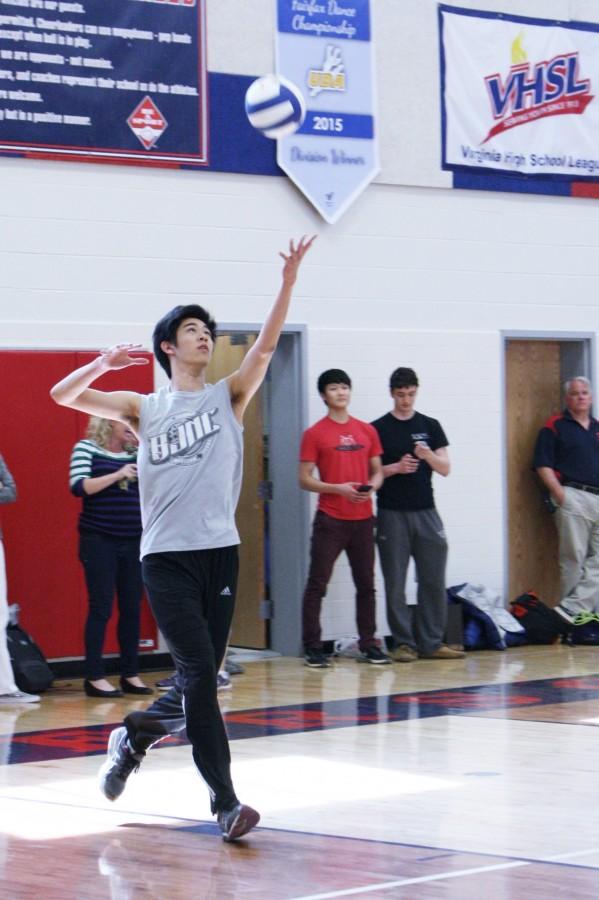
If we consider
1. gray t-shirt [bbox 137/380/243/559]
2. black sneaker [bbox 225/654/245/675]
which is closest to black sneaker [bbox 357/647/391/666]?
black sneaker [bbox 225/654/245/675]

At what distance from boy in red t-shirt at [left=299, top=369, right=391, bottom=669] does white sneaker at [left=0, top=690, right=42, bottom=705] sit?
220 cm

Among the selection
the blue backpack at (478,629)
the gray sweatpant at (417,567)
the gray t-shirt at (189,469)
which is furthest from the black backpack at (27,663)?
the gray t-shirt at (189,469)

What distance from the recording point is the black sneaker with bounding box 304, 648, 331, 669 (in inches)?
417

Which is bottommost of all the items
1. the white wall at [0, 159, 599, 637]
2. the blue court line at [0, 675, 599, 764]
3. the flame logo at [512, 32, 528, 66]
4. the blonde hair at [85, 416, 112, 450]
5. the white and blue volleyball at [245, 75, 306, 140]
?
the blue court line at [0, 675, 599, 764]

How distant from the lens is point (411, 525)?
36.1ft

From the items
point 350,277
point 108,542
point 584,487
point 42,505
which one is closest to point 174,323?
point 108,542

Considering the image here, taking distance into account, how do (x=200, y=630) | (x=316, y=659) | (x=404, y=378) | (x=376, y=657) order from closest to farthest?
1. (x=200, y=630)
2. (x=316, y=659)
3. (x=376, y=657)
4. (x=404, y=378)

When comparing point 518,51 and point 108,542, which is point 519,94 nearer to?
point 518,51

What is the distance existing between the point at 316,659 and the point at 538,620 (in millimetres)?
2164

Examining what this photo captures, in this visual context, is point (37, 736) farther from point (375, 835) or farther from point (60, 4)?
point (60, 4)

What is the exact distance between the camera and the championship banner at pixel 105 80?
10.0m

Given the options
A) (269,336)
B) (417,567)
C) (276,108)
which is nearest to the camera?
(269,336)

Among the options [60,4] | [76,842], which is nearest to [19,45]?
[60,4]

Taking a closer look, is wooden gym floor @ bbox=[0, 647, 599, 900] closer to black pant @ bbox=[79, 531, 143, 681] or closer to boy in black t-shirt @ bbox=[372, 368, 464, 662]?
black pant @ bbox=[79, 531, 143, 681]
